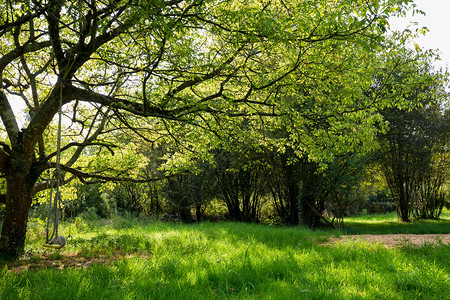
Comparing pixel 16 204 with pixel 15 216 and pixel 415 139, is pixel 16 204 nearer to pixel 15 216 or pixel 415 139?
pixel 15 216

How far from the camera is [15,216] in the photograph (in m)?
6.15

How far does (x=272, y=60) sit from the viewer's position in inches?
289

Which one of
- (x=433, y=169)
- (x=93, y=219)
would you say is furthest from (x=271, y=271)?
(x=433, y=169)

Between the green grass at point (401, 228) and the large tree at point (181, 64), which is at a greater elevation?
the large tree at point (181, 64)

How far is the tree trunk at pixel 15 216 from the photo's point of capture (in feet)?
19.8

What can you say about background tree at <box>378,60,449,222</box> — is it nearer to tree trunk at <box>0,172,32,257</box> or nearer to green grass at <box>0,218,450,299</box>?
green grass at <box>0,218,450,299</box>

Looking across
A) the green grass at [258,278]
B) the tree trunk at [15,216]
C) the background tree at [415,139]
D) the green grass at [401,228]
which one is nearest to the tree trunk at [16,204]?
the tree trunk at [15,216]

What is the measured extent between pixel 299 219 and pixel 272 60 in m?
9.80

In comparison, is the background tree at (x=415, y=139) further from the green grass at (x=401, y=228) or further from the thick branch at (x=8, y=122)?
the thick branch at (x=8, y=122)

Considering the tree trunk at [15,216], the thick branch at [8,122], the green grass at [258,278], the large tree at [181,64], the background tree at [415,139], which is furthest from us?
the background tree at [415,139]

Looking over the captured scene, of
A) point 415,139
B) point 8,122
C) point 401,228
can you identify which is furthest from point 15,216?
point 415,139

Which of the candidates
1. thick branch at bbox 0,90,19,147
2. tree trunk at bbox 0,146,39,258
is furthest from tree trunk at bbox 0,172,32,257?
thick branch at bbox 0,90,19,147

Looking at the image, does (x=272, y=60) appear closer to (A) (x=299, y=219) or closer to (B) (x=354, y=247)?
(B) (x=354, y=247)

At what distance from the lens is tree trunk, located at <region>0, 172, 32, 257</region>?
19.8 ft
